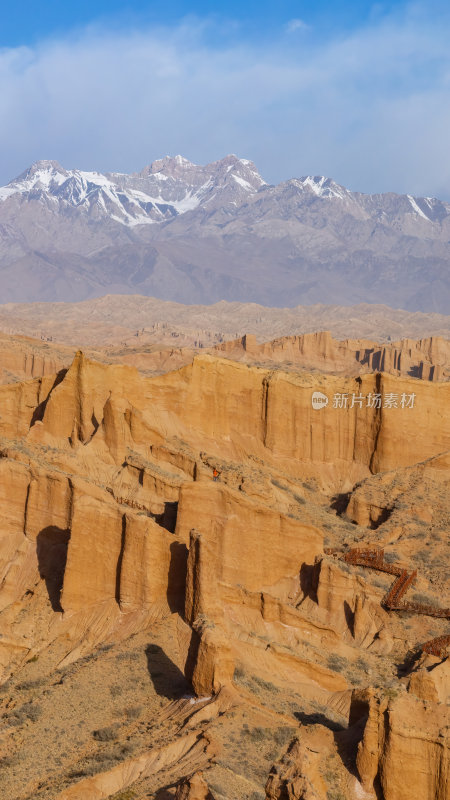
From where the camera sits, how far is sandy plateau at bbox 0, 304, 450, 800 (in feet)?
60.2

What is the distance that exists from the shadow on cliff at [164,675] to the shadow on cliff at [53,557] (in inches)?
Result: 262

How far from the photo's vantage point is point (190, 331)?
167500mm

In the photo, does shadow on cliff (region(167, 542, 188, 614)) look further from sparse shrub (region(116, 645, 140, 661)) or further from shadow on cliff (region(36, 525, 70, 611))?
shadow on cliff (region(36, 525, 70, 611))

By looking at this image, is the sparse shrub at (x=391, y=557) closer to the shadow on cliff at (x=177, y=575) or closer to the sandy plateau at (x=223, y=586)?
the sandy plateau at (x=223, y=586)

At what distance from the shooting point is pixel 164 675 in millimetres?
23750

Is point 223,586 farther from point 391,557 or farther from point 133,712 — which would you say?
point 391,557

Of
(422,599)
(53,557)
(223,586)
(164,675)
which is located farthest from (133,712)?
(422,599)

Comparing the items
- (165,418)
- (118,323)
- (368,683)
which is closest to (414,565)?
(368,683)

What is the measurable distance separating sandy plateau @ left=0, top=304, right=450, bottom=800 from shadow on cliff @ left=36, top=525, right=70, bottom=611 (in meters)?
0.07

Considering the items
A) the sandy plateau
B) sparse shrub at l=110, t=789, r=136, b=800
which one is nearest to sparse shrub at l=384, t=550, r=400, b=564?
the sandy plateau

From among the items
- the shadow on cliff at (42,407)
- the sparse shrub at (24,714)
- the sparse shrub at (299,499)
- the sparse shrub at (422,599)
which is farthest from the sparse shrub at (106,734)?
the shadow on cliff at (42,407)

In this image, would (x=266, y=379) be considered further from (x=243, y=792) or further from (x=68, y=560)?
(x=243, y=792)

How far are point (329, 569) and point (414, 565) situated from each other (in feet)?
23.7

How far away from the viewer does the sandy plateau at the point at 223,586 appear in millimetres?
18344
